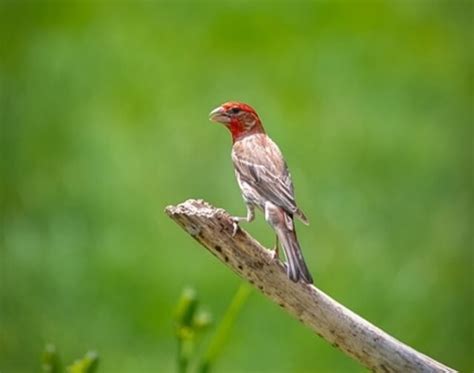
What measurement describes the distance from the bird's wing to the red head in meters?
0.05

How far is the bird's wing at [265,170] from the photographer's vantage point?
4988 mm

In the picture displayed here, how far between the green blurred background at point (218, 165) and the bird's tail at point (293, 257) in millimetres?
2909

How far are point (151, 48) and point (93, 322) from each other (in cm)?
217

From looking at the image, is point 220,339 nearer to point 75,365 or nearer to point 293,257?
point 293,257

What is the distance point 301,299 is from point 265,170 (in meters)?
0.72

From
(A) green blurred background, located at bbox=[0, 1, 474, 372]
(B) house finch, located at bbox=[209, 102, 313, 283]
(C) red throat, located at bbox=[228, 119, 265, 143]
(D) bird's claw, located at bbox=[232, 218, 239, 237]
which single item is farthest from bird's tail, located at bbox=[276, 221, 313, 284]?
(A) green blurred background, located at bbox=[0, 1, 474, 372]

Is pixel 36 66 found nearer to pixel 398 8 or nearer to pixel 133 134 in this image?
pixel 133 134

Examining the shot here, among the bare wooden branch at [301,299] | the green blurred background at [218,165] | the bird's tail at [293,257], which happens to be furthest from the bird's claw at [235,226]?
the green blurred background at [218,165]

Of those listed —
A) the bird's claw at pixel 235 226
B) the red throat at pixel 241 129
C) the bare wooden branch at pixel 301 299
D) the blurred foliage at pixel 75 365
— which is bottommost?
the blurred foliage at pixel 75 365

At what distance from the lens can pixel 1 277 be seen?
8703 mm

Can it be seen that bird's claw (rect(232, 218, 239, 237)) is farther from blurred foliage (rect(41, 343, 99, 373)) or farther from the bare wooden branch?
blurred foliage (rect(41, 343, 99, 373))

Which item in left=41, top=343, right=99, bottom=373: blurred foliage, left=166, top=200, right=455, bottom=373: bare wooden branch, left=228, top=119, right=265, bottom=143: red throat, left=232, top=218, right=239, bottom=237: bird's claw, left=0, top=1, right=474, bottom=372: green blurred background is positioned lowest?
left=0, top=1, right=474, bottom=372: green blurred background

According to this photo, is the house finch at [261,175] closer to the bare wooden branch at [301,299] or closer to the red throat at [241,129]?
the red throat at [241,129]

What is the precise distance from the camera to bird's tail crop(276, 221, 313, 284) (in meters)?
4.50
